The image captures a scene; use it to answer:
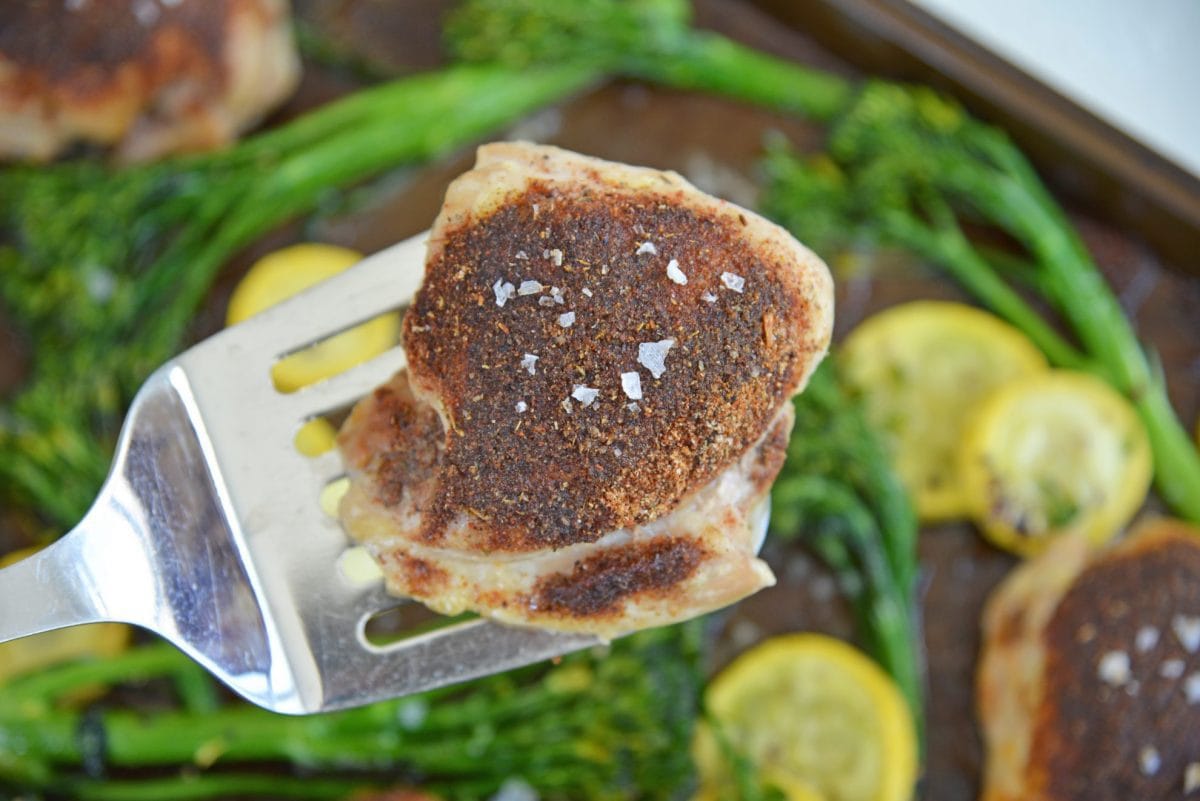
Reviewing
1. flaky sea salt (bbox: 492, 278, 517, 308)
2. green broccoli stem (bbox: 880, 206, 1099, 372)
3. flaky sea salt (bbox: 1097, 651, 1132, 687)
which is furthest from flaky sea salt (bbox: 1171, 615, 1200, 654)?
flaky sea salt (bbox: 492, 278, 517, 308)

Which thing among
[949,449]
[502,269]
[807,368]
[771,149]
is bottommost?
[949,449]

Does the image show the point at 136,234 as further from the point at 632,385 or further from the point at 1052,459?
the point at 1052,459

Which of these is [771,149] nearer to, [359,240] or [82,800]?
[359,240]

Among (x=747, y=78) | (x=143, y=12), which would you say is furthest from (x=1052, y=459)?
(x=143, y=12)

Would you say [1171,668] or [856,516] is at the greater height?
[856,516]

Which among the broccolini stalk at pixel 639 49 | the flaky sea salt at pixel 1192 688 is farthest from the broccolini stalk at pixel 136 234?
the flaky sea salt at pixel 1192 688

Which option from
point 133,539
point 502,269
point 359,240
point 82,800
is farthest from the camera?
point 359,240

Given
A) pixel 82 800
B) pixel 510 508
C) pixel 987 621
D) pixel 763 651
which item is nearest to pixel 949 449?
pixel 987 621
